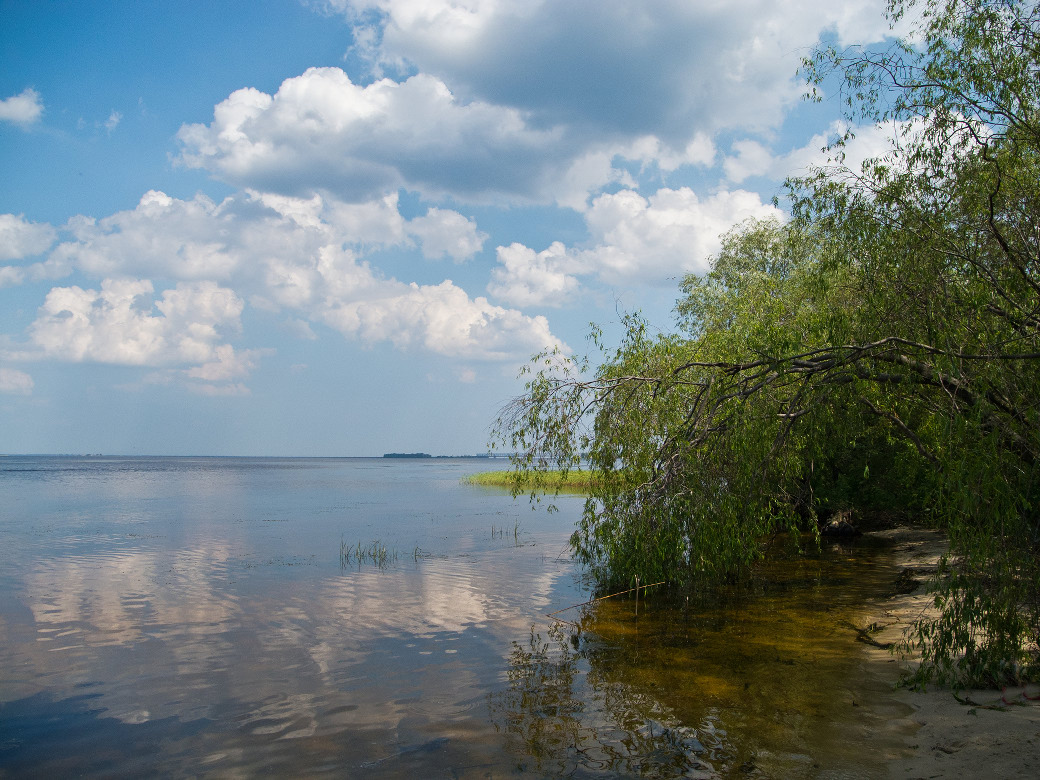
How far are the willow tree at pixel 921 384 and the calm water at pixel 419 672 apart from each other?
5.80 feet

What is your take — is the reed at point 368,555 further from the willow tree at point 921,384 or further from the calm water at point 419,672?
the willow tree at point 921,384

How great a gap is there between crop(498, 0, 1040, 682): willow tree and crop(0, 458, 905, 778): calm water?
177 cm

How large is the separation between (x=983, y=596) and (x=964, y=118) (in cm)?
593

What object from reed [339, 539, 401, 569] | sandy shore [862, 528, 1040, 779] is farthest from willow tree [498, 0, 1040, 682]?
reed [339, 539, 401, 569]

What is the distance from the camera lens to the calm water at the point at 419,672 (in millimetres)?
7961

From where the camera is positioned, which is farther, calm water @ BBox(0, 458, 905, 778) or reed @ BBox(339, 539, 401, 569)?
reed @ BBox(339, 539, 401, 569)

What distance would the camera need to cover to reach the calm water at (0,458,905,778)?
7961 millimetres

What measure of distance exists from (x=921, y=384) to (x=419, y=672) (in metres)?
8.60

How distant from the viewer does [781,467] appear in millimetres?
11328

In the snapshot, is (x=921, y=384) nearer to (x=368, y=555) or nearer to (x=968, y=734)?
(x=968, y=734)

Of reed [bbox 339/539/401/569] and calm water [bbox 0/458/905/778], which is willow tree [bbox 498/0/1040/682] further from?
reed [bbox 339/539/401/569]

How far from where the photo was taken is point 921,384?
908 centimetres

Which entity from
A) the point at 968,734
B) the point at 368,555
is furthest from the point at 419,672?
the point at 368,555

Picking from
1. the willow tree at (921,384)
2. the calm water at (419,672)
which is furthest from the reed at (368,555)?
the willow tree at (921,384)
